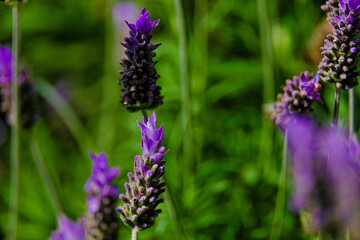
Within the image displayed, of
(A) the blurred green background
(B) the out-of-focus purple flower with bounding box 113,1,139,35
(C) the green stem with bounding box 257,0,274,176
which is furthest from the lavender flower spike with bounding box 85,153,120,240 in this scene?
(B) the out-of-focus purple flower with bounding box 113,1,139,35

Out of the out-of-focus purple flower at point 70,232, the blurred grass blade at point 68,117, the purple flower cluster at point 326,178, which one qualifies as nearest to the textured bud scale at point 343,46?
the purple flower cluster at point 326,178

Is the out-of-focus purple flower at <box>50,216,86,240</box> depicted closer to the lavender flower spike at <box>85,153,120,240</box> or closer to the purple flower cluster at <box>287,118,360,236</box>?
the lavender flower spike at <box>85,153,120,240</box>

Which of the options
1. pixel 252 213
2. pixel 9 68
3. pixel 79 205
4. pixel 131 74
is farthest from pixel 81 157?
pixel 131 74

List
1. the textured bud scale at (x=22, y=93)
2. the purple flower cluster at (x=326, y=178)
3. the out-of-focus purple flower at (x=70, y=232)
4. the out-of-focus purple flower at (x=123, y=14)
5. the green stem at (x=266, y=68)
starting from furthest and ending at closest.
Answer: the out-of-focus purple flower at (x=123, y=14), the textured bud scale at (x=22, y=93), the green stem at (x=266, y=68), the out-of-focus purple flower at (x=70, y=232), the purple flower cluster at (x=326, y=178)

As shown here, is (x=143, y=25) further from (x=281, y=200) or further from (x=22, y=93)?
(x=22, y=93)

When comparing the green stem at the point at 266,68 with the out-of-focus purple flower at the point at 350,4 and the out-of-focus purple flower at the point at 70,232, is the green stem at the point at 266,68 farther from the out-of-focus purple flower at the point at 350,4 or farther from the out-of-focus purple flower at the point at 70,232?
the out-of-focus purple flower at the point at 70,232

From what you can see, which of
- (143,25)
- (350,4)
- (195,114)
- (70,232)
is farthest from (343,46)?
(195,114)
